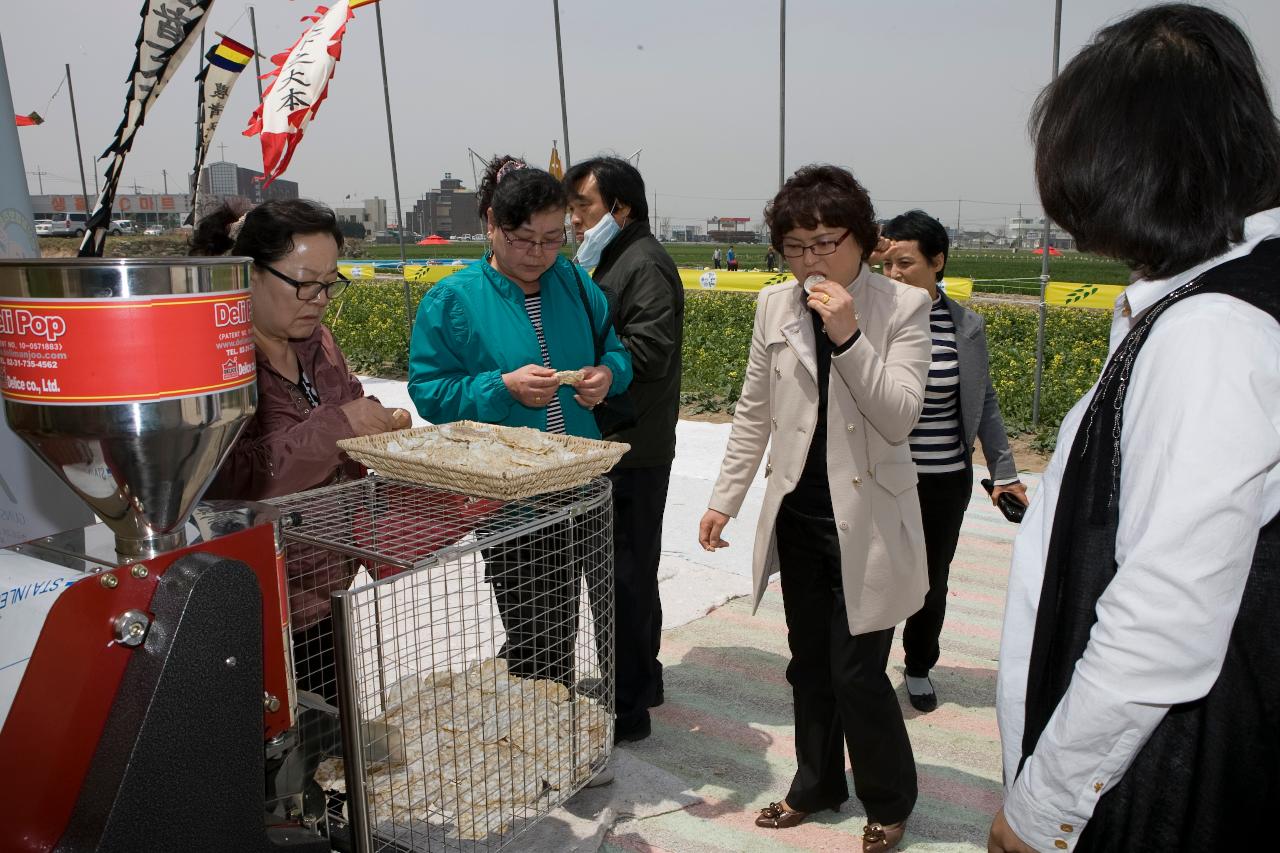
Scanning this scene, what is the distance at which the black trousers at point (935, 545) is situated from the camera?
3244mm

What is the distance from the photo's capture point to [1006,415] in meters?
7.94

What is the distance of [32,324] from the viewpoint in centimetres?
106

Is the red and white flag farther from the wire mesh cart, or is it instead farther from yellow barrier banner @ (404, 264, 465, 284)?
yellow barrier banner @ (404, 264, 465, 284)

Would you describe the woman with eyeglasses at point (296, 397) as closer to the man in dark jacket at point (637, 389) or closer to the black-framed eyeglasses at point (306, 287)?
the black-framed eyeglasses at point (306, 287)

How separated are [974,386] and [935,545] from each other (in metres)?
0.58

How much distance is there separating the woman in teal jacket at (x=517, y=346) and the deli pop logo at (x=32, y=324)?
4.88 feet

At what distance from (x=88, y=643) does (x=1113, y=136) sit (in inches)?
56.0

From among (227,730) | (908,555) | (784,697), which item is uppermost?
(227,730)

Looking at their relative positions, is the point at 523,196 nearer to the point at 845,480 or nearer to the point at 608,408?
the point at 608,408

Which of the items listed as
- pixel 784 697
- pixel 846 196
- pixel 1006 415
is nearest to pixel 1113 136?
pixel 846 196

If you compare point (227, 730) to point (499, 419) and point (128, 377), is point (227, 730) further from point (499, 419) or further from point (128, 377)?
point (499, 419)

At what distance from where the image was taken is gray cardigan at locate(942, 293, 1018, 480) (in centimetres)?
329

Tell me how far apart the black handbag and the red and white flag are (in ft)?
4.03

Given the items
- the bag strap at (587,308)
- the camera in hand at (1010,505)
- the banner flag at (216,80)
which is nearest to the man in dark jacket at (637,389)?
the bag strap at (587,308)
